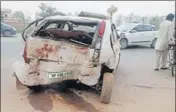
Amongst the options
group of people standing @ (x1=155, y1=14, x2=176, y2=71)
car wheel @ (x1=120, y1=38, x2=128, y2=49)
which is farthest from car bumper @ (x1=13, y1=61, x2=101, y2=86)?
car wheel @ (x1=120, y1=38, x2=128, y2=49)

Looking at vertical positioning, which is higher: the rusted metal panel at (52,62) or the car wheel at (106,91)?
the rusted metal panel at (52,62)

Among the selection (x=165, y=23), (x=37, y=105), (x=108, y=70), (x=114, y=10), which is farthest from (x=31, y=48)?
(x=114, y=10)

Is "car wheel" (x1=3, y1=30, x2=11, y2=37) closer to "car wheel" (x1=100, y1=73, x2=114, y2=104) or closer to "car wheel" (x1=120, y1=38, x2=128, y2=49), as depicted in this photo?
"car wheel" (x1=120, y1=38, x2=128, y2=49)

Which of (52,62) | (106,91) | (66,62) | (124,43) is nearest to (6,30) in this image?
(124,43)

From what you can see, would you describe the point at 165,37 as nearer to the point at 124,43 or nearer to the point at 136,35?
the point at 124,43

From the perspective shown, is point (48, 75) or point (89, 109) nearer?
point (89, 109)

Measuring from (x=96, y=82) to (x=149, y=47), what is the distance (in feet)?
41.5

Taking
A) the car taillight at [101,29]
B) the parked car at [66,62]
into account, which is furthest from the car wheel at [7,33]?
the car taillight at [101,29]

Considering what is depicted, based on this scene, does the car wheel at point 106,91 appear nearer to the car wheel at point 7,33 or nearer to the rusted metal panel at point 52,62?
the rusted metal panel at point 52,62

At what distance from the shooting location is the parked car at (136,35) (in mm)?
16698

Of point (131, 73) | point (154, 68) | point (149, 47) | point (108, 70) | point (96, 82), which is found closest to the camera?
point (96, 82)

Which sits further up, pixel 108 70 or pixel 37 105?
pixel 108 70

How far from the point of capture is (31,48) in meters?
6.25

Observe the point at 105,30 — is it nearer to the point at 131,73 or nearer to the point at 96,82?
the point at 96,82
